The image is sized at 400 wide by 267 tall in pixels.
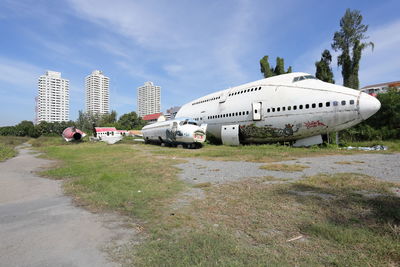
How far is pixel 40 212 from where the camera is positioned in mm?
4840

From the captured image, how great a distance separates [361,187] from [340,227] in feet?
9.32

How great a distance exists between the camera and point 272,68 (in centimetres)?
3378

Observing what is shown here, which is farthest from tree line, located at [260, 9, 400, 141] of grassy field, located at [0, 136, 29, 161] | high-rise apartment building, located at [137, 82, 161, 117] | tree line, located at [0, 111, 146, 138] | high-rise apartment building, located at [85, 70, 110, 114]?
high-rise apartment building, located at [137, 82, 161, 117]

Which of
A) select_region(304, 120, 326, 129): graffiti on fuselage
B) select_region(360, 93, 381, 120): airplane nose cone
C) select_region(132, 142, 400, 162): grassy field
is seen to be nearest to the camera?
select_region(132, 142, 400, 162): grassy field

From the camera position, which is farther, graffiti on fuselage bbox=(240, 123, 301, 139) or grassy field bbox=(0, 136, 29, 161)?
grassy field bbox=(0, 136, 29, 161)

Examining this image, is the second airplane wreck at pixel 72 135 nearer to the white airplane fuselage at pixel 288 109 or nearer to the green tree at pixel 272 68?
the white airplane fuselage at pixel 288 109

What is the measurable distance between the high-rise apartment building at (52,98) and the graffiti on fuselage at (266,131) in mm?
128008

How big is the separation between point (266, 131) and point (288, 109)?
2.75m

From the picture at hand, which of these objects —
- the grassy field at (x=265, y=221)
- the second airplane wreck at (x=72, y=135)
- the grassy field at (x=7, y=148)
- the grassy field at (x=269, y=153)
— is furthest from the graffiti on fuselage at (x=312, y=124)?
the second airplane wreck at (x=72, y=135)

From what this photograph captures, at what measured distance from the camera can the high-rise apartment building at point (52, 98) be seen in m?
116

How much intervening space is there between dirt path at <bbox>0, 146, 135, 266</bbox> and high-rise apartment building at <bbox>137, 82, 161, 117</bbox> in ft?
559

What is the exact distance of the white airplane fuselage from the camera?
Result: 15.8m

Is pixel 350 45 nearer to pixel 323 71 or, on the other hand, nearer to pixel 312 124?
pixel 323 71

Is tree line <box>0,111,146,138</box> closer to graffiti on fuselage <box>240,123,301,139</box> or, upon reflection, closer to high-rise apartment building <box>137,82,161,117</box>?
graffiti on fuselage <box>240,123,301,139</box>
